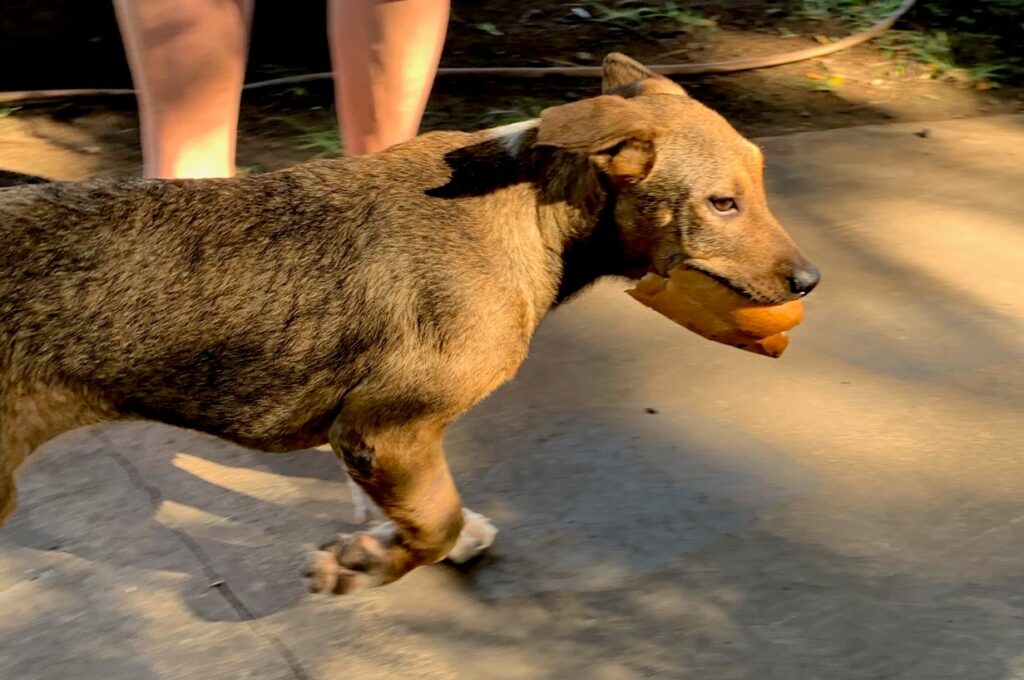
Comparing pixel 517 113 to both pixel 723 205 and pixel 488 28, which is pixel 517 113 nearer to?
→ pixel 488 28

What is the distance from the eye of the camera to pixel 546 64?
7238 mm

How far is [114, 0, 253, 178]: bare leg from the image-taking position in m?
3.71

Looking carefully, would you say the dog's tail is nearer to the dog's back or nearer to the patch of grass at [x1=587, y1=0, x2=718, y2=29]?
the dog's back

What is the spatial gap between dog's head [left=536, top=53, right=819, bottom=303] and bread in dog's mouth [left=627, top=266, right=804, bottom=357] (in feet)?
0.11

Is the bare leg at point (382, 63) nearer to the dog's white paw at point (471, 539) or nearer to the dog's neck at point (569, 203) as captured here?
the dog's neck at point (569, 203)

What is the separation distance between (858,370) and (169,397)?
2.30m

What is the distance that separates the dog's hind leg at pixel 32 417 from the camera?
100 inches

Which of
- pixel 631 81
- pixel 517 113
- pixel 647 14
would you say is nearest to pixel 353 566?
pixel 631 81

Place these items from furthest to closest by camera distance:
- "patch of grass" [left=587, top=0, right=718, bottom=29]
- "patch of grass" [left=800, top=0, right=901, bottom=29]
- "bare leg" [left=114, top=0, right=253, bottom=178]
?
"patch of grass" [left=800, top=0, right=901, bottom=29]
"patch of grass" [left=587, top=0, right=718, bottom=29]
"bare leg" [left=114, top=0, right=253, bottom=178]

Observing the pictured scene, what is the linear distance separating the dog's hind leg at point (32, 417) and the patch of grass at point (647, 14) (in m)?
5.91

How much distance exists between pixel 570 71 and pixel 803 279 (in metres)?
4.19

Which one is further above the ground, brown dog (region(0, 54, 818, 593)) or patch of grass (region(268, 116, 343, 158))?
brown dog (region(0, 54, 818, 593))

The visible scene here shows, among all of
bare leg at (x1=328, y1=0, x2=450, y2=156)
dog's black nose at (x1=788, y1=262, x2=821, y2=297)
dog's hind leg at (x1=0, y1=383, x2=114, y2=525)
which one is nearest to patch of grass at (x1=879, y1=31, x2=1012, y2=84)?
bare leg at (x1=328, y1=0, x2=450, y2=156)

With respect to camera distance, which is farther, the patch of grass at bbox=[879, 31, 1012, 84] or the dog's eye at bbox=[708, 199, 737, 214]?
the patch of grass at bbox=[879, 31, 1012, 84]
